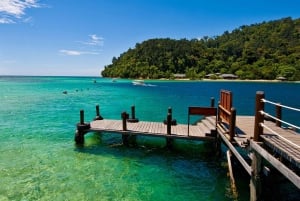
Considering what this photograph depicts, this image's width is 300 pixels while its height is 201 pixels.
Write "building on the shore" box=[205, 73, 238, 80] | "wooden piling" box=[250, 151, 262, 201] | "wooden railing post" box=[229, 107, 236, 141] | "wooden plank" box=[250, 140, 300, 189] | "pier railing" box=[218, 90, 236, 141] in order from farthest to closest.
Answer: "building on the shore" box=[205, 73, 238, 80] → "pier railing" box=[218, 90, 236, 141] → "wooden railing post" box=[229, 107, 236, 141] → "wooden piling" box=[250, 151, 262, 201] → "wooden plank" box=[250, 140, 300, 189]

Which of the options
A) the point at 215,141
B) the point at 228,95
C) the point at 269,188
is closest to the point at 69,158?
the point at 215,141

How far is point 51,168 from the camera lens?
13289 millimetres

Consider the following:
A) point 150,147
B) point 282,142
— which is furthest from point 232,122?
point 150,147

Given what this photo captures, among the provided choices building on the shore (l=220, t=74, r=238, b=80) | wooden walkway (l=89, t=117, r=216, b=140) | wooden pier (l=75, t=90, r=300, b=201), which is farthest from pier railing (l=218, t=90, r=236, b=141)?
building on the shore (l=220, t=74, r=238, b=80)

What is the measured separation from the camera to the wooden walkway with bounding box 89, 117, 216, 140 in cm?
1454

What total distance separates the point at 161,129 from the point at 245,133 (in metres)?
5.59

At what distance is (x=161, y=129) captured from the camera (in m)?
16.2

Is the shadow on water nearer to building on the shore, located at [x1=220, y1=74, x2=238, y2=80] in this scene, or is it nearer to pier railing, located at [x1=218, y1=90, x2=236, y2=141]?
pier railing, located at [x1=218, y1=90, x2=236, y2=141]

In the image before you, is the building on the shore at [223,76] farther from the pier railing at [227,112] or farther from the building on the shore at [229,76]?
the pier railing at [227,112]

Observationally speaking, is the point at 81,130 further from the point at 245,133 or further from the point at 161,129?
the point at 245,133

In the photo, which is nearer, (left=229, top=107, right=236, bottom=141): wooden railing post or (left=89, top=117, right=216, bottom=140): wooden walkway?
(left=229, top=107, right=236, bottom=141): wooden railing post

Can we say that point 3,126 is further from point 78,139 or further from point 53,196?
point 53,196

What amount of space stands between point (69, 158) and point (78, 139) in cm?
254

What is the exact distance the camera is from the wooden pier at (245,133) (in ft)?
25.1
